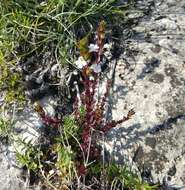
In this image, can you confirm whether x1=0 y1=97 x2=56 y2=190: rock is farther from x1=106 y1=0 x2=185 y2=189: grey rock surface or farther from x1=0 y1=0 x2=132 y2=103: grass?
x1=106 y1=0 x2=185 y2=189: grey rock surface

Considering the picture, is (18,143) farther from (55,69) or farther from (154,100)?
(154,100)

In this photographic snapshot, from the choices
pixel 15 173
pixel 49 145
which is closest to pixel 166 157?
pixel 49 145

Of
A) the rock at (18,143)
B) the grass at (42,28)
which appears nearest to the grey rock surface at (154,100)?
the grass at (42,28)

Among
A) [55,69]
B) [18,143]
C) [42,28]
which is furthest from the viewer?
[42,28]

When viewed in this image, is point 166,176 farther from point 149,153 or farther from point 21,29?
point 21,29

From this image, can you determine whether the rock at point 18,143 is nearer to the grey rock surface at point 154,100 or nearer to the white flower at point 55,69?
the white flower at point 55,69

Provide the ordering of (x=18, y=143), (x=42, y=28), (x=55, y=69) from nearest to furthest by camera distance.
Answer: (x=18, y=143)
(x=55, y=69)
(x=42, y=28)

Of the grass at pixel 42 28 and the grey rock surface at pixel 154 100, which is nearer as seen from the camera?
the grey rock surface at pixel 154 100

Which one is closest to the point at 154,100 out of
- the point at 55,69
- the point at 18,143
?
the point at 55,69
